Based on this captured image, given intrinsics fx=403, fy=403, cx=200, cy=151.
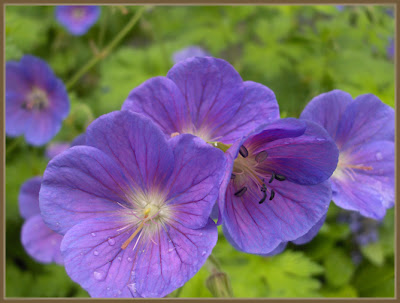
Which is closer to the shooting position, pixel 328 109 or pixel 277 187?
pixel 277 187

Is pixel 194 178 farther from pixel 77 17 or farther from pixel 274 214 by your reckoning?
pixel 77 17

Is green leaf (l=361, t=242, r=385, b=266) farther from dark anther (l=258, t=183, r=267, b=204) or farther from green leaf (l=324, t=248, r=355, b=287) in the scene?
dark anther (l=258, t=183, r=267, b=204)

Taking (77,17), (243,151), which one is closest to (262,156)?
(243,151)

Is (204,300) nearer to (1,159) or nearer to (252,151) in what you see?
(252,151)

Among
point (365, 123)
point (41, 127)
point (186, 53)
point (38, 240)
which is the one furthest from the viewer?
point (186, 53)

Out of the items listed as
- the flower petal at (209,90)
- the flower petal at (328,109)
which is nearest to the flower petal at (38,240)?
the flower petal at (209,90)

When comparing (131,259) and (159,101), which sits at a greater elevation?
(159,101)
